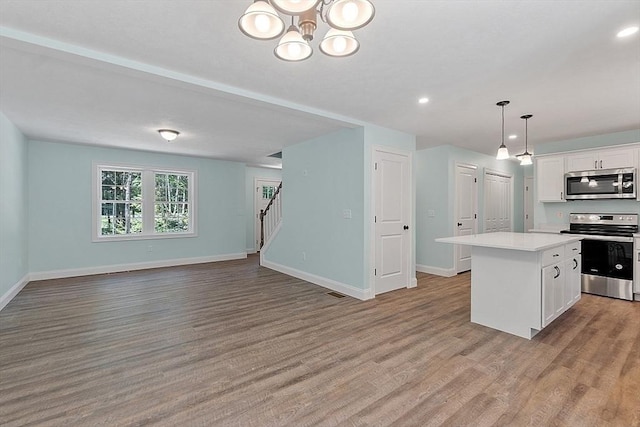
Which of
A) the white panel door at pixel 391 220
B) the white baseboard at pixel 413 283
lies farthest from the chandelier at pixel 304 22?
the white baseboard at pixel 413 283

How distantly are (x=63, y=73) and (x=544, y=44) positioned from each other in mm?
3933

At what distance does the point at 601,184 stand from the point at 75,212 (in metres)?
8.76

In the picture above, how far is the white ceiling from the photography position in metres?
1.96

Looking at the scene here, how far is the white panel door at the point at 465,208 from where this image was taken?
5875 mm

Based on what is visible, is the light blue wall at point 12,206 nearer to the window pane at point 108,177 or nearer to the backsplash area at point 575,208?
the window pane at point 108,177

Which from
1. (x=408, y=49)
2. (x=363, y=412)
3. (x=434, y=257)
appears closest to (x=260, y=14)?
(x=408, y=49)

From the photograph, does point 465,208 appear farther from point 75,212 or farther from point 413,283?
point 75,212

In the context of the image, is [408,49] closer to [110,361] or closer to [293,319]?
[293,319]

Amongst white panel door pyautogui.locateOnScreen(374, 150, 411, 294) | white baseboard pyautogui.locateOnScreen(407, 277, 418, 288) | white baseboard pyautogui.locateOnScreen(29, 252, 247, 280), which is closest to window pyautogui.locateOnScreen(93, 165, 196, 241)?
white baseboard pyautogui.locateOnScreen(29, 252, 247, 280)

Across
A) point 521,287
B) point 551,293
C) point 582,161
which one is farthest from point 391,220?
point 582,161

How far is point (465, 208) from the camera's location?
6016 millimetres

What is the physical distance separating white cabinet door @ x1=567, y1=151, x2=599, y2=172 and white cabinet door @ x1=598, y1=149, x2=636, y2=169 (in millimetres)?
81

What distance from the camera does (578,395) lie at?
2109 millimetres

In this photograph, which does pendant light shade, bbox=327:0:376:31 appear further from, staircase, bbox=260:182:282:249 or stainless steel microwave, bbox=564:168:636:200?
stainless steel microwave, bbox=564:168:636:200
